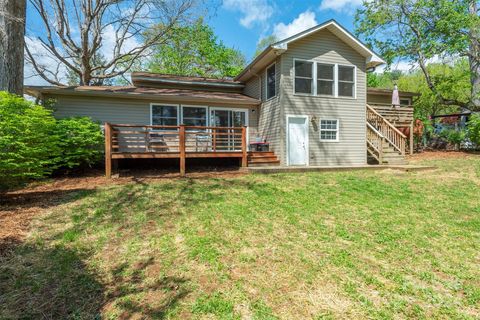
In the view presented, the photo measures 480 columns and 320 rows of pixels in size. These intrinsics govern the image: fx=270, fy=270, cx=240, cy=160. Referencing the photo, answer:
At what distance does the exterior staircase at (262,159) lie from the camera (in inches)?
424

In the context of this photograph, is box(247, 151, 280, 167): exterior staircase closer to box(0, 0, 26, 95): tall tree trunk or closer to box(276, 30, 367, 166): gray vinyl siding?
box(276, 30, 367, 166): gray vinyl siding

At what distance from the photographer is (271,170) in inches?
374

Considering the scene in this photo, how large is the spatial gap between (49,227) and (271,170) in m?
6.60

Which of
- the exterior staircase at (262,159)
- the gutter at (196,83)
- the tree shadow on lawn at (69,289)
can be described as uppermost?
the gutter at (196,83)

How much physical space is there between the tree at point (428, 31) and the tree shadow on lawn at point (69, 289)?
1916 centimetres

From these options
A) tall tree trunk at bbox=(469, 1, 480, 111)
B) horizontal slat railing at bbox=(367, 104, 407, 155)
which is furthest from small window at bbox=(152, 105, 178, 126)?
tall tree trunk at bbox=(469, 1, 480, 111)

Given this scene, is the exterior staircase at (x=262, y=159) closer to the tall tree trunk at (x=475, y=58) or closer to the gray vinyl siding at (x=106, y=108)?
the gray vinyl siding at (x=106, y=108)

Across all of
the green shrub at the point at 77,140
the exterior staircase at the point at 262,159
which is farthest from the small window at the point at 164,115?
the exterior staircase at the point at 262,159

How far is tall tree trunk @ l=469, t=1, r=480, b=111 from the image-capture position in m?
15.6

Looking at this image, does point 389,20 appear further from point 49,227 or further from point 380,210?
point 49,227

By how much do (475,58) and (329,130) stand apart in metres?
11.8

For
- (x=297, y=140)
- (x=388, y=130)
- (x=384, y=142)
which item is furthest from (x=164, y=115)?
(x=388, y=130)

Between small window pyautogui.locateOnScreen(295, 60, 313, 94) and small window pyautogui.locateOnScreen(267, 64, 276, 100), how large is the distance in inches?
40.4

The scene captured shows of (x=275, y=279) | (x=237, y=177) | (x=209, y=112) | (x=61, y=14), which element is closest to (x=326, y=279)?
(x=275, y=279)
